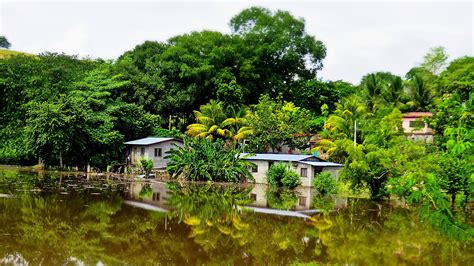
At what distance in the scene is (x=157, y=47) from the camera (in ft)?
156

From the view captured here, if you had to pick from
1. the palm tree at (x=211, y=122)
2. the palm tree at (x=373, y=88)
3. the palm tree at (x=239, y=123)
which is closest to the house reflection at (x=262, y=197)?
the palm tree at (x=239, y=123)

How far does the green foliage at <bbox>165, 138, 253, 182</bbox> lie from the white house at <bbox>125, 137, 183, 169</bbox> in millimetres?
4124

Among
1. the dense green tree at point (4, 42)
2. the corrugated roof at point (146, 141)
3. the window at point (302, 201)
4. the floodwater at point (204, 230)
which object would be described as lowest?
the floodwater at point (204, 230)

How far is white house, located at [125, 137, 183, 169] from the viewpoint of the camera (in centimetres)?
3628

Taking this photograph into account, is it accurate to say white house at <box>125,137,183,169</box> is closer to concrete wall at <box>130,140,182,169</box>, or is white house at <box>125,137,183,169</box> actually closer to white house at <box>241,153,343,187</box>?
concrete wall at <box>130,140,182,169</box>

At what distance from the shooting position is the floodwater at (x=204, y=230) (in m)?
12.4

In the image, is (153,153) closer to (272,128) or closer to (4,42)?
(272,128)

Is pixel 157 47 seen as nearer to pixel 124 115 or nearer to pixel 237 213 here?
pixel 124 115

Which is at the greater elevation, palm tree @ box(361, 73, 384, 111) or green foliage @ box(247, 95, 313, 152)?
palm tree @ box(361, 73, 384, 111)

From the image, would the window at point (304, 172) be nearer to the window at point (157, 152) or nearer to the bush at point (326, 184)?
the bush at point (326, 184)

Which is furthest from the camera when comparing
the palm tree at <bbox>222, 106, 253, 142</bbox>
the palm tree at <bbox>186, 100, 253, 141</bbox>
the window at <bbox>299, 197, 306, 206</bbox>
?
the palm tree at <bbox>186, 100, 253, 141</bbox>

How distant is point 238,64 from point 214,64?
263cm

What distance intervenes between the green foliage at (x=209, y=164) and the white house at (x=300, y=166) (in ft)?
2.76

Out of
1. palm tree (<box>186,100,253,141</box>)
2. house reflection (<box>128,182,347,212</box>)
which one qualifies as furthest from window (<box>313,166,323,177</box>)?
palm tree (<box>186,100,253,141</box>)
